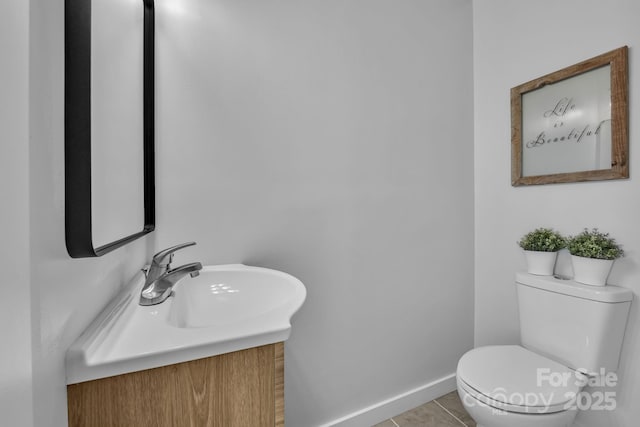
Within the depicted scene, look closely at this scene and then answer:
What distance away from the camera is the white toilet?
0.97 m

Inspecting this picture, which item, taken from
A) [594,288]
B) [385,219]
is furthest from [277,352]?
[594,288]

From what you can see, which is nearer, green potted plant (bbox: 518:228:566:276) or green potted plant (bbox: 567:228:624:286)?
green potted plant (bbox: 567:228:624:286)

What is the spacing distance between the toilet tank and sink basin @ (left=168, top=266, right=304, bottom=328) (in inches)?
48.3

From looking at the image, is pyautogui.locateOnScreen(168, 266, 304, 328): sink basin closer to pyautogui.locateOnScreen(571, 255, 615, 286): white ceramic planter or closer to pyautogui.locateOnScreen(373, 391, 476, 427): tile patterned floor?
pyautogui.locateOnScreen(373, 391, 476, 427): tile patterned floor

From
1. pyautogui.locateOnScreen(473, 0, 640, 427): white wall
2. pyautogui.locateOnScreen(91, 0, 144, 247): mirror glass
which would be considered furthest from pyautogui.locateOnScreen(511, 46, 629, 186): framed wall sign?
pyautogui.locateOnScreen(91, 0, 144, 247): mirror glass

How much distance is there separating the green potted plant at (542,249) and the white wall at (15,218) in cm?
179

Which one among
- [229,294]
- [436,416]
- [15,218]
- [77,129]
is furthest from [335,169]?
[436,416]

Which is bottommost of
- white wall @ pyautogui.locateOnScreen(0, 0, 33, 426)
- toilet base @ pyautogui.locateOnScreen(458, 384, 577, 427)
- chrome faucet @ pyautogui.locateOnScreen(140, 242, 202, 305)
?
toilet base @ pyautogui.locateOnScreen(458, 384, 577, 427)

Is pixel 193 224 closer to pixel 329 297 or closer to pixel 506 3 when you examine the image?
pixel 329 297

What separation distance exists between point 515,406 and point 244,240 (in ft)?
3.89

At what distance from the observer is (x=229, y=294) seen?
96 centimetres

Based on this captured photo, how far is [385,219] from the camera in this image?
1507mm

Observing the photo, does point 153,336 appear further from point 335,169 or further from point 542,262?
point 542,262

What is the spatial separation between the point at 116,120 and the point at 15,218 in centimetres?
44
